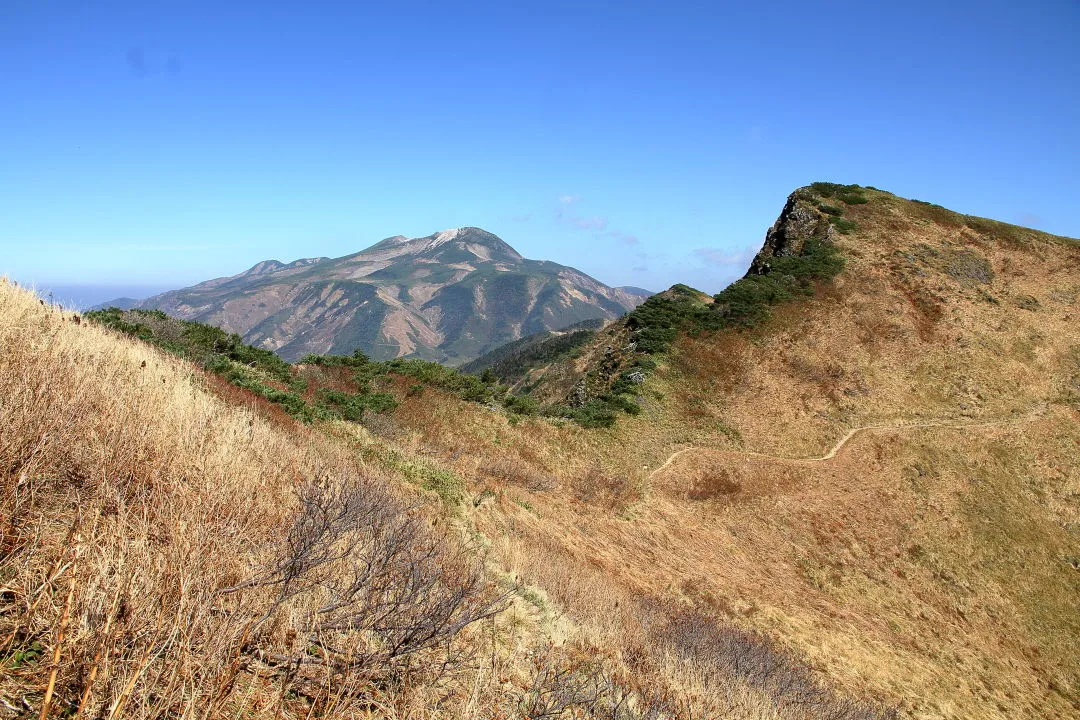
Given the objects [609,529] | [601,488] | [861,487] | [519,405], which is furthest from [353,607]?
[861,487]

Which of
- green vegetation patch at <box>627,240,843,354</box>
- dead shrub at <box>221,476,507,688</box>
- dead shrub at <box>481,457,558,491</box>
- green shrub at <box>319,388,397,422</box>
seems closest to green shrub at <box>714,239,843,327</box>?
green vegetation patch at <box>627,240,843,354</box>

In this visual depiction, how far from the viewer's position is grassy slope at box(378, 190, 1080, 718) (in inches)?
546

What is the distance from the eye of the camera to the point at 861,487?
70.9 ft

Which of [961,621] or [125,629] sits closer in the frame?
[125,629]

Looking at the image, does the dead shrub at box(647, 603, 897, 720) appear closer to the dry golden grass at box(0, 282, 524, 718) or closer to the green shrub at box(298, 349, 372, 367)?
the dry golden grass at box(0, 282, 524, 718)

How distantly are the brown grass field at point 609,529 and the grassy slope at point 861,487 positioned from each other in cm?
13

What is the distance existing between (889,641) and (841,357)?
17.3m

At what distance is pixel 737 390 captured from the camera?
1070 inches

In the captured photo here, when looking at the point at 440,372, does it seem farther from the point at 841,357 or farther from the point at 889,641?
the point at 841,357

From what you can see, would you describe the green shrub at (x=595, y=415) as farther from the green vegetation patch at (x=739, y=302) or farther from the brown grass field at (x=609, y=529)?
the green vegetation patch at (x=739, y=302)

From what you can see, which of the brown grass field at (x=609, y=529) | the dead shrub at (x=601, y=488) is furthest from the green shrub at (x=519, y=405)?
the dead shrub at (x=601, y=488)

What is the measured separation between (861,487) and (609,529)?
1204cm

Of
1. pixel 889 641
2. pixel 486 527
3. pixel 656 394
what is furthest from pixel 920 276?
pixel 486 527

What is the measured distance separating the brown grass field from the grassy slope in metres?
0.13
